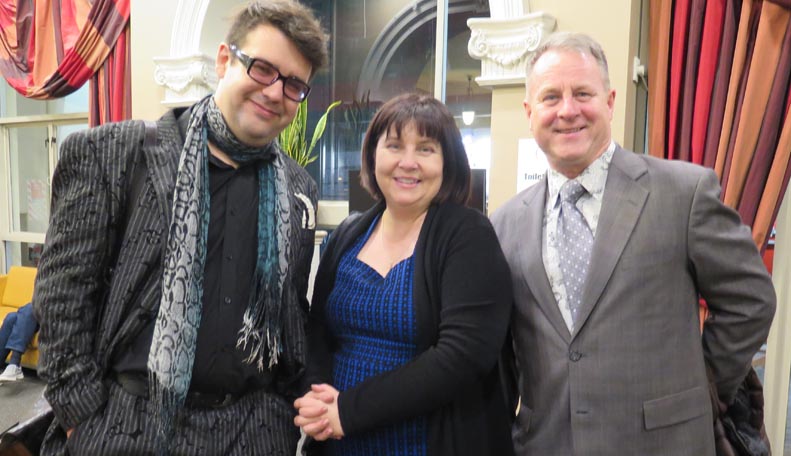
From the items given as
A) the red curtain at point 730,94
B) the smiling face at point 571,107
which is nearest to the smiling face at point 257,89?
the smiling face at point 571,107

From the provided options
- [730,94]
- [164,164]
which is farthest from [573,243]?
[730,94]

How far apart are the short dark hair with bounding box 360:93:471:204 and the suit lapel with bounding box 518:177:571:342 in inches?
6.9

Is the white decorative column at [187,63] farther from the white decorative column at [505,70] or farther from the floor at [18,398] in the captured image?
the floor at [18,398]

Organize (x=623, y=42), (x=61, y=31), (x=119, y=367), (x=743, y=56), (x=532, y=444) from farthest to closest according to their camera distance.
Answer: (x=61, y=31) < (x=623, y=42) < (x=743, y=56) < (x=532, y=444) < (x=119, y=367)

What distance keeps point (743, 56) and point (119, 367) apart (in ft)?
8.43

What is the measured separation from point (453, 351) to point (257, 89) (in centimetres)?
69

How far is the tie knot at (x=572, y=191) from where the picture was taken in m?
1.38

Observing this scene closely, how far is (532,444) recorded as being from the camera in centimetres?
137

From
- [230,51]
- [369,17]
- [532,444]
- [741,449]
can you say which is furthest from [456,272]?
Answer: [369,17]

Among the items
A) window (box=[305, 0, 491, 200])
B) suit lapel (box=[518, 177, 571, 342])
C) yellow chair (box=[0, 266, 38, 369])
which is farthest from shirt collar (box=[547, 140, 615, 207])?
yellow chair (box=[0, 266, 38, 369])

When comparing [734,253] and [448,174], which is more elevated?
[448,174]

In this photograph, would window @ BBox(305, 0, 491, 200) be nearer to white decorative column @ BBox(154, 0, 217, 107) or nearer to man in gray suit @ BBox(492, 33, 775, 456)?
white decorative column @ BBox(154, 0, 217, 107)

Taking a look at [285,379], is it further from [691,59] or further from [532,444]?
[691,59]

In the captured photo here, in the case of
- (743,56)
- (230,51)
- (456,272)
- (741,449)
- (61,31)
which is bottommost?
(741,449)
